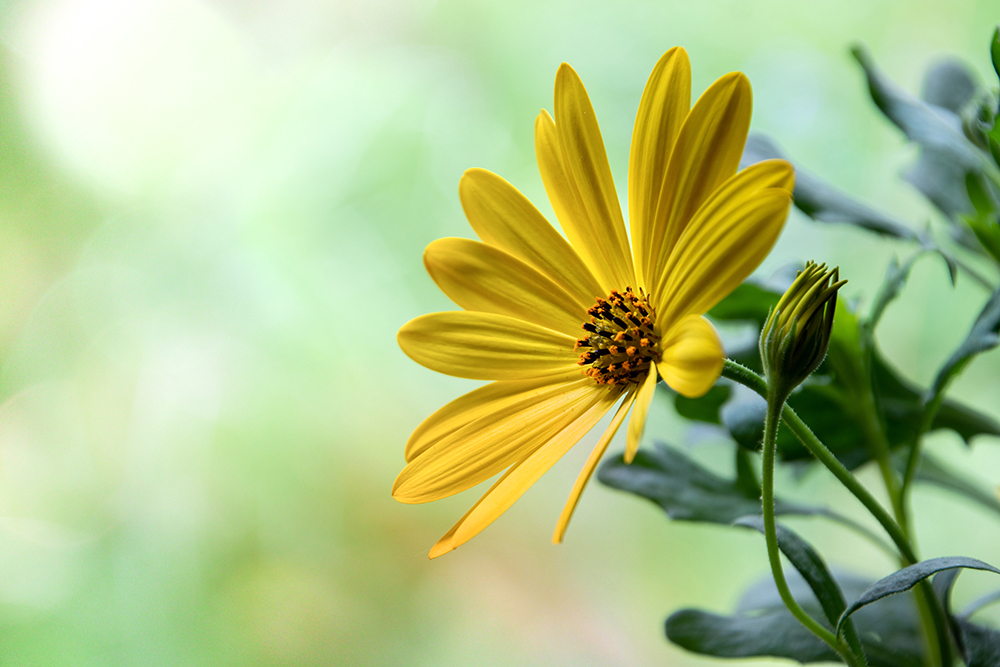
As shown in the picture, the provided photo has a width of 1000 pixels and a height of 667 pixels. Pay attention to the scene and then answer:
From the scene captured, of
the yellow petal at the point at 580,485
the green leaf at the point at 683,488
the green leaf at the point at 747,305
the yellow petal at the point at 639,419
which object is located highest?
the green leaf at the point at 747,305

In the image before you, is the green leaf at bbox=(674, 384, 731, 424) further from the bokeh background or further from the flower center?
the bokeh background

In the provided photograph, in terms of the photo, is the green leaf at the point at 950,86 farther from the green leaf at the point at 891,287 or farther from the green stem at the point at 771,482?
the green stem at the point at 771,482

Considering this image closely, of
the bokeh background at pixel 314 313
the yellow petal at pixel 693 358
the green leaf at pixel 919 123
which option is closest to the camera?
the yellow petal at pixel 693 358

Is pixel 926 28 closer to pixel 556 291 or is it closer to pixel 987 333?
pixel 987 333

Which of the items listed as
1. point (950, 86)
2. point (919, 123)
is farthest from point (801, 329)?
point (950, 86)

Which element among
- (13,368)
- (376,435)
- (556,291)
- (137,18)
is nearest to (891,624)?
(556,291)

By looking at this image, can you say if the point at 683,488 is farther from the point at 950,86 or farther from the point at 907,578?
the point at 950,86

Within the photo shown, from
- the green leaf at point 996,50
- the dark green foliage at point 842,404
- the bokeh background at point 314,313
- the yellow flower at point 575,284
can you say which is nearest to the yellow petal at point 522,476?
the yellow flower at point 575,284
